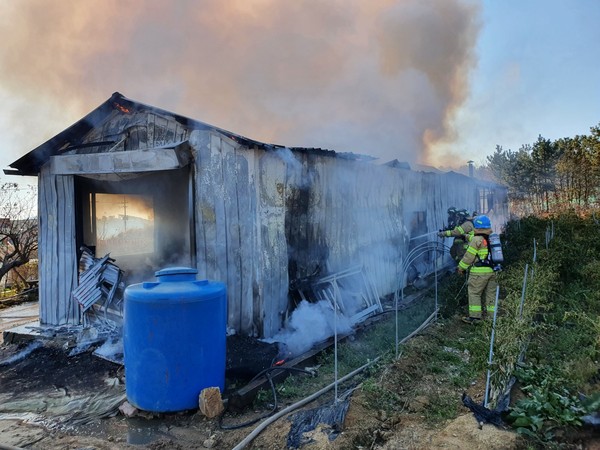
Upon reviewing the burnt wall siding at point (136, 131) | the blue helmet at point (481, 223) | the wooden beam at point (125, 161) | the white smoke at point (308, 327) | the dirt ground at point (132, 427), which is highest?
the burnt wall siding at point (136, 131)

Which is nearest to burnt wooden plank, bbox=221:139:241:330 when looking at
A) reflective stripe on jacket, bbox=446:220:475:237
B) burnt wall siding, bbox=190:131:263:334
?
burnt wall siding, bbox=190:131:263:334

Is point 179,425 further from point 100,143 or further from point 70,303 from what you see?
point 100,143

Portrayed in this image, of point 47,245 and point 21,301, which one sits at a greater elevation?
point 47,245

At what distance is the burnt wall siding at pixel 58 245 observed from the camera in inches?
284

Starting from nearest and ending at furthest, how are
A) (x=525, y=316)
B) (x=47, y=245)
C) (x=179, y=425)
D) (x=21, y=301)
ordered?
(x=179, y=425) < (x=525, y=316) < (x=47, y=245) < (x=21, y=301)

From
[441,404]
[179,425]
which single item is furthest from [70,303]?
[441,404]

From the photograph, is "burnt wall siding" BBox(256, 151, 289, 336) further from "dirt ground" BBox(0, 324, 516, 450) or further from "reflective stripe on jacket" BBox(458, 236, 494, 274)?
"reflective stripe on jacket" BBox(458, 236, 494, 274)

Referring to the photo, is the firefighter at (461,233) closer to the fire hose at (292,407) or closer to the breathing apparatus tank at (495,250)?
the breathing apparatus tank at (495,250)

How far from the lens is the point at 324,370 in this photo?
5195 millimetres

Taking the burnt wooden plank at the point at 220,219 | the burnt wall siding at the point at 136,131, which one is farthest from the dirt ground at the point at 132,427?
the burnt wall siding at the point at 136,131

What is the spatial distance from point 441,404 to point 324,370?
158 cm

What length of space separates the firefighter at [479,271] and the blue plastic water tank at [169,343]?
4915 millimetres

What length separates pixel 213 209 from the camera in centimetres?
588

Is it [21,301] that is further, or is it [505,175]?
[505,175]
